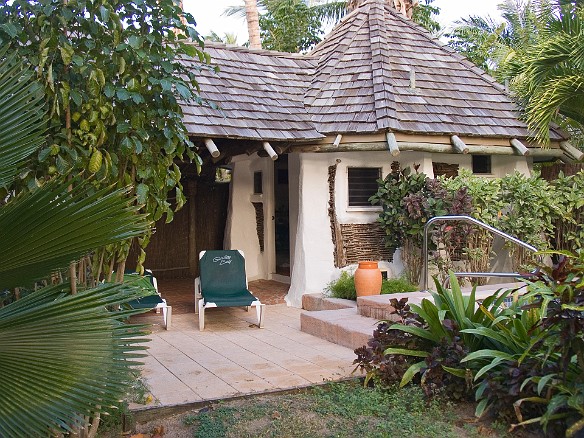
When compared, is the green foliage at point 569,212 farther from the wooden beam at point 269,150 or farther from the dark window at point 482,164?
the wooden beam at point 269,150

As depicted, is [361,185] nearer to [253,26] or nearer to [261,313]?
[261,313]

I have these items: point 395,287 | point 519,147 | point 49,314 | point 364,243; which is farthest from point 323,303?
point 49,314

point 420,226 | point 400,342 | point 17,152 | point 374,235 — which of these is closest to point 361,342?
point 400,342

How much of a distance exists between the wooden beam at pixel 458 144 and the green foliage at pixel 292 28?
1237 cm

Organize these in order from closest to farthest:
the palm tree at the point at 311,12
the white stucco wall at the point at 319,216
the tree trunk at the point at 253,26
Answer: the white stucco wall at the point at 319,216 < the tree trunk at the point at 253,26 < the palm tree at the point at 311,12

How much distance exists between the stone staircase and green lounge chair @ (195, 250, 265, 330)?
0.93 metres

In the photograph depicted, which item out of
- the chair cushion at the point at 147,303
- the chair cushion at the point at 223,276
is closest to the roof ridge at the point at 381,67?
the chair cushion at the point at 223,276

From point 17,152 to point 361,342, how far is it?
4458mm

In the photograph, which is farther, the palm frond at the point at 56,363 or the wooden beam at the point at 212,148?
the wooden beam at the point at 212,148

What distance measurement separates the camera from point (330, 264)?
9.80 m

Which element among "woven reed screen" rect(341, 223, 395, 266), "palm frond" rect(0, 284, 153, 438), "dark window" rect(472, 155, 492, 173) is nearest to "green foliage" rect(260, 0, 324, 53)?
"dark window" rect(472, 155, 492, 173)

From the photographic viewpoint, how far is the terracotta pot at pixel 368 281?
8.48 meters

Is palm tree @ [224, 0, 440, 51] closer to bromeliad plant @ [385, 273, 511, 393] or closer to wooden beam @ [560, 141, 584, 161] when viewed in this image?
wooden beam @ [560, 141, 584, 161]

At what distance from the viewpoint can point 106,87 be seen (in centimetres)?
367
